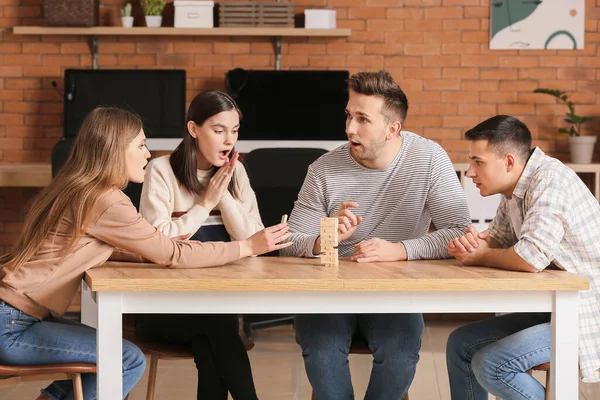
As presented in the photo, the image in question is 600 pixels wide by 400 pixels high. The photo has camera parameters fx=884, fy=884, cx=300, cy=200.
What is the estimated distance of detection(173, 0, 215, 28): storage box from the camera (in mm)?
4996

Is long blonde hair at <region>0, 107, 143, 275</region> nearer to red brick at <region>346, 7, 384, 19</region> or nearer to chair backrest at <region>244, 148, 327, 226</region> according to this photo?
chair backrest at <region>244, 148, 327, 226</region>

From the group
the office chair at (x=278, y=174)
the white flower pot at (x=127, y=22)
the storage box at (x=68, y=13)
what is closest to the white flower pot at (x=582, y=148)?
the office chair at (x=278, y=174)

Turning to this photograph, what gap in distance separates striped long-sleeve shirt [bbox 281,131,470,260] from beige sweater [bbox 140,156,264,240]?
0.18 m

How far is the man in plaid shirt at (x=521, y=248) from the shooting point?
7.05 ft

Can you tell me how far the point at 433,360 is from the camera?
13.6 ft

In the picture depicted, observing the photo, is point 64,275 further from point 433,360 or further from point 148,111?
point 148,111

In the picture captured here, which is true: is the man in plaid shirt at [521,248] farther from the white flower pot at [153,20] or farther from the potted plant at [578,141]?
the white flower pot at [153,20]

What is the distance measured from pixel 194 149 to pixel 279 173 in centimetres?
119

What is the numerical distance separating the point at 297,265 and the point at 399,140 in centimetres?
66

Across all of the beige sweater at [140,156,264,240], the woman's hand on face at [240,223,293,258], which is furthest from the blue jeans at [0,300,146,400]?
the beige sweater at [140,156,264,240]

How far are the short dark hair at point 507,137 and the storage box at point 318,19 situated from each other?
276cm

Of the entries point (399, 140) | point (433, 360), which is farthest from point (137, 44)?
point (399, 140)

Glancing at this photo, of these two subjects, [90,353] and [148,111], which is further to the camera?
[148,111]

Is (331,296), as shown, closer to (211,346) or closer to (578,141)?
(211,346)
